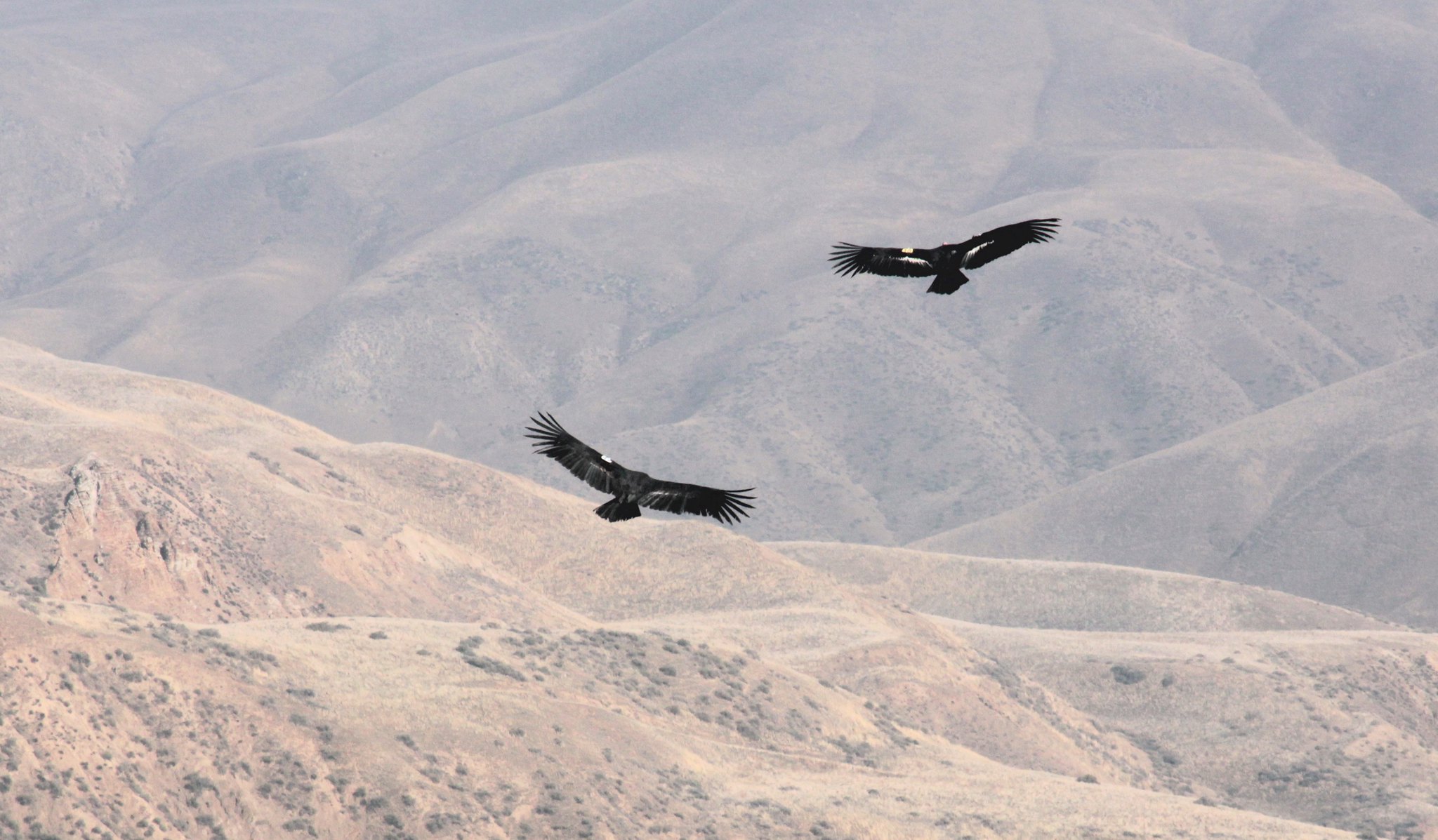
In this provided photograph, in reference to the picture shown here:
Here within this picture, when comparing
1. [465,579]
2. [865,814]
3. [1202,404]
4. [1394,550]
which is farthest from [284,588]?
[1202,404]

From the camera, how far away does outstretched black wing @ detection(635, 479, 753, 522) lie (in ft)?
70.8

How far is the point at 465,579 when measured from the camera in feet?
279

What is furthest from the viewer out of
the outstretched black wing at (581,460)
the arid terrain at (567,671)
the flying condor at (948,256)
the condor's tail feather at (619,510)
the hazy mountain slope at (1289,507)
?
the hazy mountain slope at (1289,507)

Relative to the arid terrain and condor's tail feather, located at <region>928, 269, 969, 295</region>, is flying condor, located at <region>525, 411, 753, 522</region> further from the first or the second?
the arid terrain

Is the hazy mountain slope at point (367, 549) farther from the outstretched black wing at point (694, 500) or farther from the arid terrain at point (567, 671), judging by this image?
the outstretched black wing at point (694, 500)

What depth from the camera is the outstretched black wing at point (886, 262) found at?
25641 mm

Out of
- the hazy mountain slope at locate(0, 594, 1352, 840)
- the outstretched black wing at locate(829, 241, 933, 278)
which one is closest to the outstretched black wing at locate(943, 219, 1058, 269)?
the outstretched black wing at locate(829, 241, 933, 278)

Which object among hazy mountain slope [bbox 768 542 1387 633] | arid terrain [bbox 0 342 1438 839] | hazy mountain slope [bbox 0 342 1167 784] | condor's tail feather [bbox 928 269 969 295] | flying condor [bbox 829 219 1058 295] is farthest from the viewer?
hazy mountain slope [bbox 768 542 1387 633]

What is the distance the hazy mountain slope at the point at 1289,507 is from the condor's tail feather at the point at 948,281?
12360 centimetres

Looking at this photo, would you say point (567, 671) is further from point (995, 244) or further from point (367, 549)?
point (995, 244)

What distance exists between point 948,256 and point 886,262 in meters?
0.95

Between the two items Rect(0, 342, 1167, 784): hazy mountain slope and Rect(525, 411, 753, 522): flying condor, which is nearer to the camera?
Rect(525, 411, 753, 522): flying condor

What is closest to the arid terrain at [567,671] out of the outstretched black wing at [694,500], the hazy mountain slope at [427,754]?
the hazy mountain slope at [427,754]

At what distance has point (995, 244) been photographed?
85.8 ft
